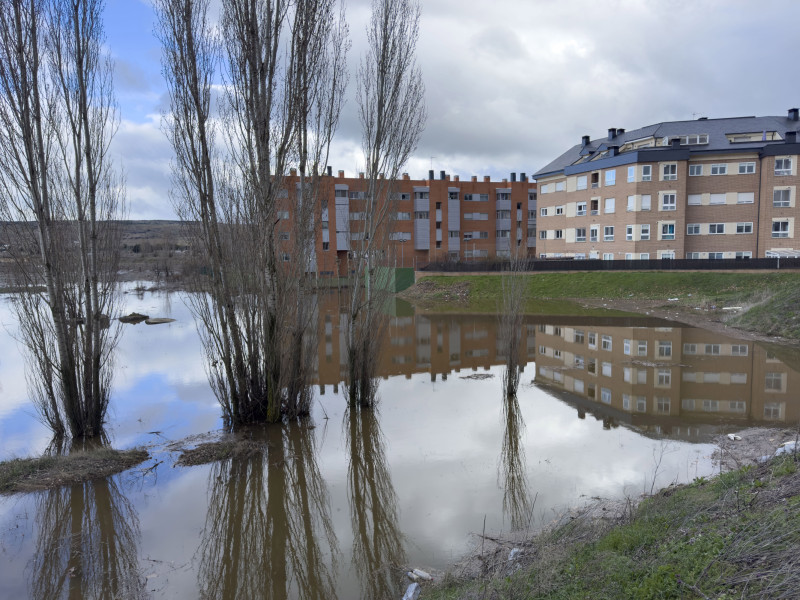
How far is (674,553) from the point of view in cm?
471

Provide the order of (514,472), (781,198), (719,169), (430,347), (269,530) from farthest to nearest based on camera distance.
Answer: (719,169)
(781,198)
(430,347)
(514,472)
(269,530)

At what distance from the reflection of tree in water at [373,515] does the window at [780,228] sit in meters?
38.3

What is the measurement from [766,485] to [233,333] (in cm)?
926

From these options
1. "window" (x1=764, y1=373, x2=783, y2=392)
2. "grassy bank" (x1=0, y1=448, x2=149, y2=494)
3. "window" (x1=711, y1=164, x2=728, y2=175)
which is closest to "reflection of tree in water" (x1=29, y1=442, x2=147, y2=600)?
"grassy bank" (x1=0, y1=448, x2=149, y2=494)

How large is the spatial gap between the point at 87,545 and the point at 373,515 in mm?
3740

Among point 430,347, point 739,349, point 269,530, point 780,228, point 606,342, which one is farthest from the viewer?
point 780,228

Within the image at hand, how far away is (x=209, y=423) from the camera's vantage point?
39.9 feet

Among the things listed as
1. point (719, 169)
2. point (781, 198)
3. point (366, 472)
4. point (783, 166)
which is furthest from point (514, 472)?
point (783, 166)

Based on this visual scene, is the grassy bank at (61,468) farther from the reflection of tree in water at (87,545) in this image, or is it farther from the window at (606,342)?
the window at (606,342)

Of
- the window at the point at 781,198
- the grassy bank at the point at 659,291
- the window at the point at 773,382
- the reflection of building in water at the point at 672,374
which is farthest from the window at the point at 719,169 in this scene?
the window at the point at 773,382

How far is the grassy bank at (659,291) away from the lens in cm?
2312

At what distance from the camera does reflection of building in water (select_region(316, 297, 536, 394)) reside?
17.8m

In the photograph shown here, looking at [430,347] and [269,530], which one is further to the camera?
[430,347]

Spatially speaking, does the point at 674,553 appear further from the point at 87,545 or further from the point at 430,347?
the point at 430,347
